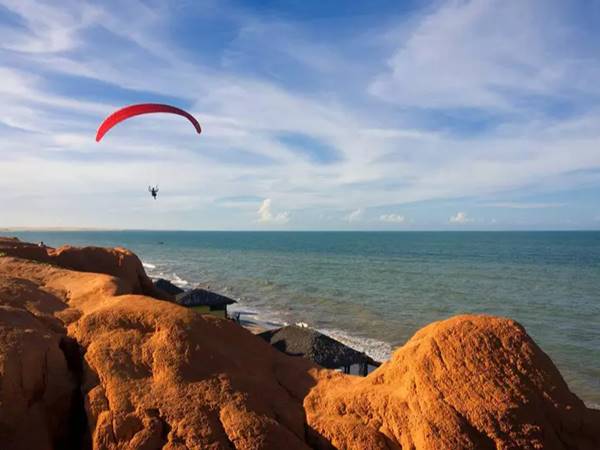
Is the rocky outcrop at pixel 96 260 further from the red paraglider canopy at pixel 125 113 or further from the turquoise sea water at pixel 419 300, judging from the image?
the turquoise sea water at pixel 419 300

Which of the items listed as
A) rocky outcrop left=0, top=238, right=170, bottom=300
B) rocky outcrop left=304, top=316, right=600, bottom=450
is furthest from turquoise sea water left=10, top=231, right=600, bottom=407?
rocky outcrop left=304, top=316, right=600, bottom=450

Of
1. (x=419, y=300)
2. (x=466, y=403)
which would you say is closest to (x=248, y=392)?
(x=466, y=403)

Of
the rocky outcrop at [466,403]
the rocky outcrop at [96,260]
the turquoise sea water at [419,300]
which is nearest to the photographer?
the rocky outcrop at [466,403]

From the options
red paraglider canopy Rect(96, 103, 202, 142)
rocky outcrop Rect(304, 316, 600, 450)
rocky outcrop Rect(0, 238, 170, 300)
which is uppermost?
red paraglider canopy Rect(96, 103, 202, 142)

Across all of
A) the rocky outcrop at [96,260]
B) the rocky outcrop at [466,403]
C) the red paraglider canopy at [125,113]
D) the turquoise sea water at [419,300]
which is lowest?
the turquoise sea water at [419,300]

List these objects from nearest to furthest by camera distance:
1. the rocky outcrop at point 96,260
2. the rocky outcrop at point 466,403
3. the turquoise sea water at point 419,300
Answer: the rocky outcrop at point 466,403
the rocky outcrop at point 96,260
the turquoise sea water at point 419,300

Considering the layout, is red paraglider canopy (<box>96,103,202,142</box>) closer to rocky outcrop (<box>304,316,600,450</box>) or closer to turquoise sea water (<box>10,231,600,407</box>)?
rocky outcrop (<box>304,316,600,450</box>)

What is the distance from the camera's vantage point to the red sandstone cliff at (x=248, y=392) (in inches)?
220

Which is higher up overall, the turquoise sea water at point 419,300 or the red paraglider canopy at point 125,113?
the red paraglider canopy at point 125,113

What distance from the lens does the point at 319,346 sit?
17.3 meters

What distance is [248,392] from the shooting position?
6387mm

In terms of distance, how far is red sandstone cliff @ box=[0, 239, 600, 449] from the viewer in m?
5.60

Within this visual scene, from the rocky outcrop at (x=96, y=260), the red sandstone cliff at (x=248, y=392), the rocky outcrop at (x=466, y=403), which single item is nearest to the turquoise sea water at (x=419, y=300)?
the rocky outcrop at (x=96, y=260)

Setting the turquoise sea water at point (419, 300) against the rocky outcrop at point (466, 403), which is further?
the turquoise sea water at point (419, 300)
